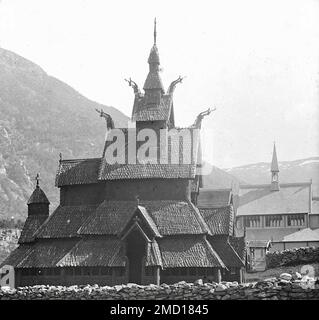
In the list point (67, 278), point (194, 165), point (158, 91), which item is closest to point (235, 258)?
point (194, 165)

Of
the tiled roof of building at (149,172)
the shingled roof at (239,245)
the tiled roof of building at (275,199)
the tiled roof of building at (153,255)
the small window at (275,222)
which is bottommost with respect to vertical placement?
the tiled roof of building at (153,255)

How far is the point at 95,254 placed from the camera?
143 feet

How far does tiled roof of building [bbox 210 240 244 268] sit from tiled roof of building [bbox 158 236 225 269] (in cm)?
125

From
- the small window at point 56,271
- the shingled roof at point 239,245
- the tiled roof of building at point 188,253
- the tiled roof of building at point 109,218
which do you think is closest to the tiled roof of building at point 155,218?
the tiled roof of building at point 109,218

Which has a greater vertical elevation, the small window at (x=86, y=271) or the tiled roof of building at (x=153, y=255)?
the tiled roof of building at (x=153, y=255)

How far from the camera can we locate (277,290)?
81.1 feet

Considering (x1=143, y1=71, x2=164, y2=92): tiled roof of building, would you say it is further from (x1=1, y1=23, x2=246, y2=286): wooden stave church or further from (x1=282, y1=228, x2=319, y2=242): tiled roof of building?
(x1=282, y1=228, x2=319, y2=242): tiled roof of building

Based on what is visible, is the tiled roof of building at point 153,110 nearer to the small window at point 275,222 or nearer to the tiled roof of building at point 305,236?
the tiled roof of building at point 305,236

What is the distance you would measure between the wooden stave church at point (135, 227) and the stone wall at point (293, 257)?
10.3 m

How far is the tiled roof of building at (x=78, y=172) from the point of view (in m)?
49.3

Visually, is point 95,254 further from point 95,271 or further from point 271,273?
point 271,273

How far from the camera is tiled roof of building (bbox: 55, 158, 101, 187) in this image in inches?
1940
